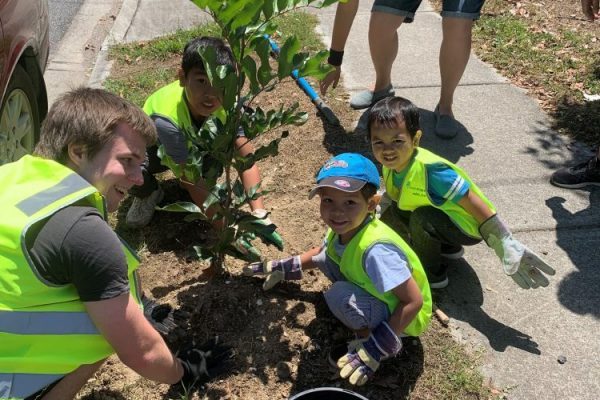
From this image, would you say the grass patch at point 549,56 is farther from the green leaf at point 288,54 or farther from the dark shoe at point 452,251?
the green leaf at point 288,54

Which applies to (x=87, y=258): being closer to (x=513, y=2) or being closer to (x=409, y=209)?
(x=409, y=209)

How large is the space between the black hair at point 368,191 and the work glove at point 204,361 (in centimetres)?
87

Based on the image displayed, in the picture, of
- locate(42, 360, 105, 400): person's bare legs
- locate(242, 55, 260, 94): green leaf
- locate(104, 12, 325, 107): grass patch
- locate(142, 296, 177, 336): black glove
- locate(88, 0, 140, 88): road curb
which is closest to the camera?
locate(42, 360, 105, 400): person's bare legs

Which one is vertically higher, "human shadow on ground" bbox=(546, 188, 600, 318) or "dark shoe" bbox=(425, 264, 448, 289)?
"dark shoe" bbox=(425, 264, 448, 289)

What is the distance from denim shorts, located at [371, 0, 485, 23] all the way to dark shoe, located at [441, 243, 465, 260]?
1.64 meters

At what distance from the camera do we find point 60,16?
22.6 feet

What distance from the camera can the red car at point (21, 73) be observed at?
9.25ft

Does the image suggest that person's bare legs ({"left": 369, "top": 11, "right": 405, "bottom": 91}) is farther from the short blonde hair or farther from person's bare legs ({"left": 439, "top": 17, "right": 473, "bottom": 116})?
the short blonde hair

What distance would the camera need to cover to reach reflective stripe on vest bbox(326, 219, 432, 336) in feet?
7.99

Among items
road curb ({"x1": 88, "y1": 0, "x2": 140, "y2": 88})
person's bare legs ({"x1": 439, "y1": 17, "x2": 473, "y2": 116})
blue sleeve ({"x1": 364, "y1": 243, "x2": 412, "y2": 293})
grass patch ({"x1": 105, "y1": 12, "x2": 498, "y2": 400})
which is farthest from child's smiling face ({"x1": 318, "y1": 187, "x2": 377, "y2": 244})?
road curb ({"x1": 88, "y1": 0, "x2": 140, "y2": 88})

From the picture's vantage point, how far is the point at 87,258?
5.74 ft

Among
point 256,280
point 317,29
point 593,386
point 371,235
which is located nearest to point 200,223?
point 256,280

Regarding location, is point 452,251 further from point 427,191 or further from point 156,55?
point 156,55

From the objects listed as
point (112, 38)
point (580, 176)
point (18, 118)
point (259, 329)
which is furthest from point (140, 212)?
point (112, 38)
